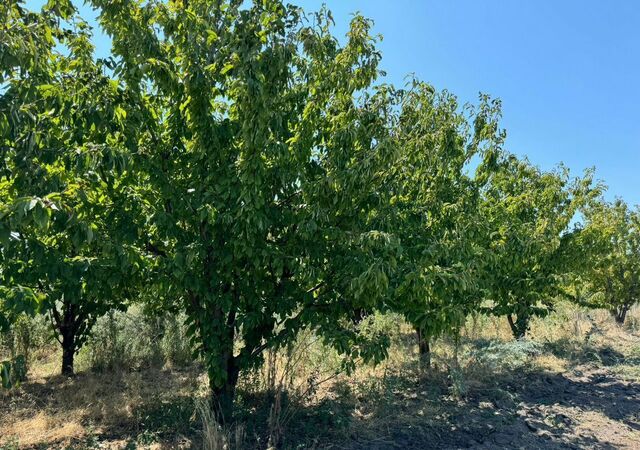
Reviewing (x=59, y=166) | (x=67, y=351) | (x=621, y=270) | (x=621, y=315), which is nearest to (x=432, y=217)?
(x=59, y=166)

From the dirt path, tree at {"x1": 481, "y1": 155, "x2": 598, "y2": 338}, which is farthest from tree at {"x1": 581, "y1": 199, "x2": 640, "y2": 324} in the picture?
the dirt path

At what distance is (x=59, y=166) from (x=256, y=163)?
5.41 feet

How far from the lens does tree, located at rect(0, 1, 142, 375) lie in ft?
9.27

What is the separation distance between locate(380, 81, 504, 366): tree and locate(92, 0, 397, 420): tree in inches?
18.1

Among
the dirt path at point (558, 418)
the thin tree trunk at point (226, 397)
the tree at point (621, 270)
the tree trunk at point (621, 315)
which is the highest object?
the tree at point (621, 270)

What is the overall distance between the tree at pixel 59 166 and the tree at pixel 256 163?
321 mm

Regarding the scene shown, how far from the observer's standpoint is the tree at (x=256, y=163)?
413cm

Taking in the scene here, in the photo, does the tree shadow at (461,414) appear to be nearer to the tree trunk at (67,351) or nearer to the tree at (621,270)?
the tree trunk at (67,351)

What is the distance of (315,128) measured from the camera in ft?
15.8

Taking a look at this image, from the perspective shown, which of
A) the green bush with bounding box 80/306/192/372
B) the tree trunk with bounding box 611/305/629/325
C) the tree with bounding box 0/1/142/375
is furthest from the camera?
the tree trunk with bounding box 611/305/629/325

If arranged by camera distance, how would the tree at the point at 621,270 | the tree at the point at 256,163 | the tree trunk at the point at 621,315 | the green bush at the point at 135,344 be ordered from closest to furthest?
the tree at the point at 256,163 → the green bush at the point at 135,344 → the tree at the point at 621,270 → the tree trunk at the point at 621,315

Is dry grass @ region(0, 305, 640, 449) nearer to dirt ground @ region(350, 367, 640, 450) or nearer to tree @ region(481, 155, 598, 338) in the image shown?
dirt ground @ region(350, 367, 640, 450)

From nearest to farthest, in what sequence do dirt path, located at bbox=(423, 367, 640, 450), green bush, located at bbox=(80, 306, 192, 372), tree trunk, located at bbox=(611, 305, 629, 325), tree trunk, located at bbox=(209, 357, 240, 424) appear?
tree trunk, located at bbox=(209, 357, 240, 424), dirt path, located at bbox=(423, 367, 640, 450), green bush, located at bbox=(80, 306, 192, 372), tree trunk, located at bbox=(611, 305, 629, 325)

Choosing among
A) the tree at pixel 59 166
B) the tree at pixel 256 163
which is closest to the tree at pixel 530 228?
the tree at pixel 256 163
